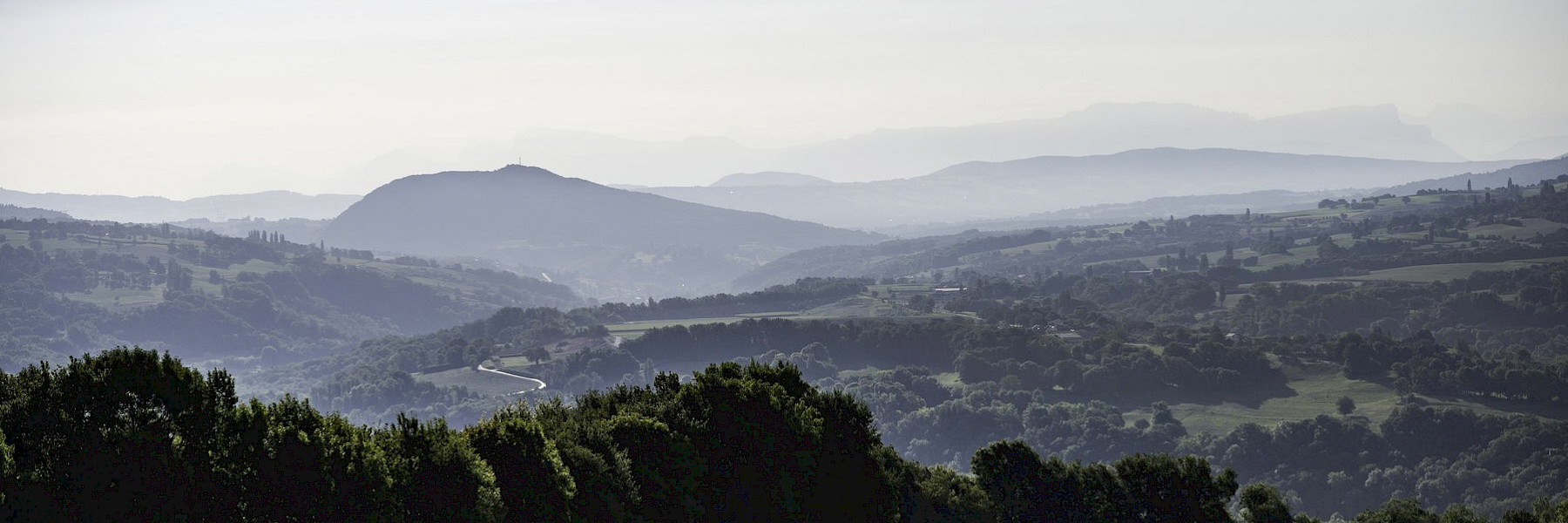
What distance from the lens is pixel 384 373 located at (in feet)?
632

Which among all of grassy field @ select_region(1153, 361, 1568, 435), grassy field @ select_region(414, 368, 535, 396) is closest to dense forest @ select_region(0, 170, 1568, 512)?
grassy field @ select_region(1153, 361, 1568, 435)

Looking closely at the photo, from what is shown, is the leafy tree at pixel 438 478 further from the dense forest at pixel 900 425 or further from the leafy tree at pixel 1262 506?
the leafy tree at pixel 1262 506

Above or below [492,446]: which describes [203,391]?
above

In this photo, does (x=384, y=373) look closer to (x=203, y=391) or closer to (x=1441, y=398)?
(x=1441, y=398)

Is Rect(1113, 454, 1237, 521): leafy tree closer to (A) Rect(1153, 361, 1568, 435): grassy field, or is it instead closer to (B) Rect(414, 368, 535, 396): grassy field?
(A) Rect(1153, 361, 1568, 435): grassy field

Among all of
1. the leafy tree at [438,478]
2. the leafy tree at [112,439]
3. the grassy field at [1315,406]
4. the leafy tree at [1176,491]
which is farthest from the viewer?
the grassy field at [1315,406]

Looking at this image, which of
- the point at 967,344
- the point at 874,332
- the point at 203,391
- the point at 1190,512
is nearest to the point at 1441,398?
the point at 967,344

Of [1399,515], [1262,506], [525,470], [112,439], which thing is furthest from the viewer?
[1399,515]

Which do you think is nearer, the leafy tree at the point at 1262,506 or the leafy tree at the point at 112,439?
the leafy tree at the point at 112,439

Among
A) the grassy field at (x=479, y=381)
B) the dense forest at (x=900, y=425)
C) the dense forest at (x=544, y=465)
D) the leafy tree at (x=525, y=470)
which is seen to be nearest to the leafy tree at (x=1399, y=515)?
the dense forest at (x=544, y=465)

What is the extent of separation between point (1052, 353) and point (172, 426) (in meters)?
135

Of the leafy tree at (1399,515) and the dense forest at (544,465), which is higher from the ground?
the dense forest at (544,465)

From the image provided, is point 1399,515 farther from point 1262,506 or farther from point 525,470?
point 525,470

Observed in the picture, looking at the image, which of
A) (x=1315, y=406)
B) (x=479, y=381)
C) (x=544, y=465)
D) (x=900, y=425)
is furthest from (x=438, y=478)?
(x=479, y=381)
